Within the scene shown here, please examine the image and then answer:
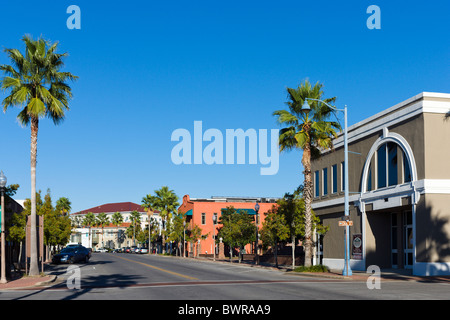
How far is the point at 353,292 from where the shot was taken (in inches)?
779

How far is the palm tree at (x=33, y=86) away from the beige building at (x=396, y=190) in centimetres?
1933

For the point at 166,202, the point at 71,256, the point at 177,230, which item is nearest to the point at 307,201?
the point at 71,256

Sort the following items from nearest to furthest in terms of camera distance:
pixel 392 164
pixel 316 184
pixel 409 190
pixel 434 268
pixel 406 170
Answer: pixel 434 268, pixel 409 190, pixel 406 170, pixel 392 164, pixel 316 184

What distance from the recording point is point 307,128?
35094 mm

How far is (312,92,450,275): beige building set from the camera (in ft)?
96.4

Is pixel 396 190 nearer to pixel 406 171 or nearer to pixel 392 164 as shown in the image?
pixel 406 171

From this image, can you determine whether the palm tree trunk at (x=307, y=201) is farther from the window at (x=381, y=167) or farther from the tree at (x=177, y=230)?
the tree at (x=177, y=230)

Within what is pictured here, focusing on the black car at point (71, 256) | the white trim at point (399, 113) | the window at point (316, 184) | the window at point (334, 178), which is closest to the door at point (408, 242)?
the white trim at point (399, 113)

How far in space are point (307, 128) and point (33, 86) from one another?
16614mm

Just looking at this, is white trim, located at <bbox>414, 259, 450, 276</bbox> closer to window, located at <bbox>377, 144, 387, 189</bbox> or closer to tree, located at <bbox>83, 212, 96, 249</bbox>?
window, located at <bbox>377, 144, 387, 189</bbox>

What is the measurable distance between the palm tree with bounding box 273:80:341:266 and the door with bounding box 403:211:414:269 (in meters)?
5.93

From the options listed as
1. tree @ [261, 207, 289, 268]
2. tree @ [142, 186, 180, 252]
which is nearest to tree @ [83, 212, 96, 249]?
tree @ [142, 186, 180, 252]

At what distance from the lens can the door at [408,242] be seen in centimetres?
3375
